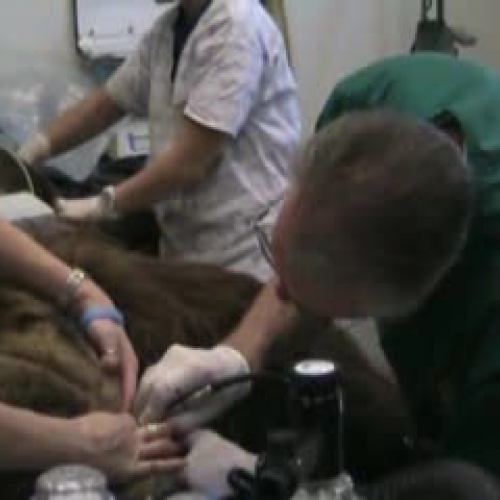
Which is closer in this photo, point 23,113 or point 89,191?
point 89,191

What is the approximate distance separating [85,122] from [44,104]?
0.71 meters

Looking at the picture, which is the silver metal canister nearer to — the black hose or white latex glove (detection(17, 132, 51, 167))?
the black hose

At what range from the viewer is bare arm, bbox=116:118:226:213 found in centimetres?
192

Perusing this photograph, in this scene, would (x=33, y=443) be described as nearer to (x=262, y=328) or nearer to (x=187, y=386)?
(x=187, y=386)

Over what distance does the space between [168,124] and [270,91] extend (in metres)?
0.20

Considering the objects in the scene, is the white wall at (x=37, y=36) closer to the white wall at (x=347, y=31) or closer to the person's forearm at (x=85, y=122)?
the white wall at (x=347, y=31)

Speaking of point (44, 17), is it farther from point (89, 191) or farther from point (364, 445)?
point (364, 445)

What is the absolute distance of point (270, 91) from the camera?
2.00 meters

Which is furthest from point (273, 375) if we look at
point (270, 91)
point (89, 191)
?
point (89, 191)

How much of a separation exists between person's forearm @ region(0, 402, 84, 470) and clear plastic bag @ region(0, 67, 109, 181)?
149cm

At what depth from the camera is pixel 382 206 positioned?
3.28 feet

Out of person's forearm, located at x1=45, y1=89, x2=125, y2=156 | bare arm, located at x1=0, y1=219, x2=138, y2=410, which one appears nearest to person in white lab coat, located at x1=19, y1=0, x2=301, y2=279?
person's forearm, located at x1=45, y1=89, x2=125, y2=156

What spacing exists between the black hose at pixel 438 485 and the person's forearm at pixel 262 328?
328 mm

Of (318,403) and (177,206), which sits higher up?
(318,403)
